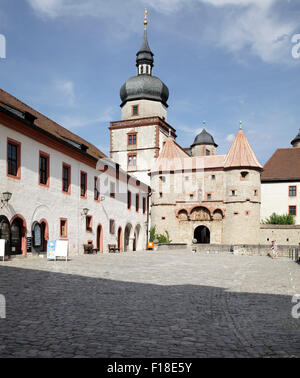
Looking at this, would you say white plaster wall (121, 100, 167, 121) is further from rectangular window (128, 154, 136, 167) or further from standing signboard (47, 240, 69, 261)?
standing signboard (47, 240, 69, 261)

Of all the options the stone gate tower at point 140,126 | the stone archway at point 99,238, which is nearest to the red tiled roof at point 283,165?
the stone gate tower at point 140,126

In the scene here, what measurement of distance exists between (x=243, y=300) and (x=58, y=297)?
162 inches

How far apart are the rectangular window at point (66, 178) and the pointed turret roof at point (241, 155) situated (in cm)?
2564

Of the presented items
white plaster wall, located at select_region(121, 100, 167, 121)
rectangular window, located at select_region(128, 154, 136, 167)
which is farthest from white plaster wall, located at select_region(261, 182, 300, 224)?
rectangular window, located at select_region(128, 154, 136, 167)

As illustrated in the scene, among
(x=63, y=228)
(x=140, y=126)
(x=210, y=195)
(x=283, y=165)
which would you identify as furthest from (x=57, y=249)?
(x=283, y=165)

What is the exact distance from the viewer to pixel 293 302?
8.62m

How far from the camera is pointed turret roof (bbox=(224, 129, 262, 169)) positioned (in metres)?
45.4

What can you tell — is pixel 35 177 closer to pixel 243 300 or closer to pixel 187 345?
pixel 243 300

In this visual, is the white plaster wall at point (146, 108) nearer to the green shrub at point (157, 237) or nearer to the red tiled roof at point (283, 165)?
the green shrub at point (157, 237)

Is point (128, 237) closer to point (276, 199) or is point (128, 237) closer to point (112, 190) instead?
point (112, 190)

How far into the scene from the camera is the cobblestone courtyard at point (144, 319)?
4.91 m

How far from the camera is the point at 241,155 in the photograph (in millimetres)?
46062

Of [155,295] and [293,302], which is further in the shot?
[155,295]
